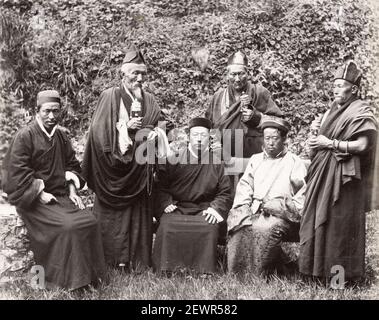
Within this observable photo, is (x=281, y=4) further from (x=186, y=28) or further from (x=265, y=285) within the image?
(x=265, y=285)

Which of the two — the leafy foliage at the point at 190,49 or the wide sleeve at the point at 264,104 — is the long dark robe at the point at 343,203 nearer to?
the wide sleeve at the point at 264,104

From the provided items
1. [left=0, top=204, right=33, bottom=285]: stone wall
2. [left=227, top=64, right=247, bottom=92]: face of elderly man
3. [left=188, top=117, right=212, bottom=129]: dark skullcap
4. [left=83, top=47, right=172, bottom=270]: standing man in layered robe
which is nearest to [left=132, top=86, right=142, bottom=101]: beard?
[left=83, top=47, right=172, bottom=270]: standing man in layered robe

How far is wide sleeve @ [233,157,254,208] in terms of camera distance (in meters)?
6.89

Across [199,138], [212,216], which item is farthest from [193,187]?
[199,138]

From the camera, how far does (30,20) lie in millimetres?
11633

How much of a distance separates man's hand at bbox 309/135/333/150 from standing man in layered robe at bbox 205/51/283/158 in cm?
134

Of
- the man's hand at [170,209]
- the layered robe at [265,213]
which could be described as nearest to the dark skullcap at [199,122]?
the layered robe at [265,213]

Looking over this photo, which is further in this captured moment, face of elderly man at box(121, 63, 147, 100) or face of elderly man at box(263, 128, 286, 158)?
face of elderly man at box(121, 63, 147, 100)

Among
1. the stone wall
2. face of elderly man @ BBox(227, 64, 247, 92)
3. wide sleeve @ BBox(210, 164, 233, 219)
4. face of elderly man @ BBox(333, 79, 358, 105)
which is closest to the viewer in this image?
face of elderly man @ BBox(333, 79, 358, 105)

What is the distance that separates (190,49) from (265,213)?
597 cm

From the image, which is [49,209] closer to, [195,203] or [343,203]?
[195,203]

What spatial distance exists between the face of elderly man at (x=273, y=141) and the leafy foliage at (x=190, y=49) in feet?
14.6

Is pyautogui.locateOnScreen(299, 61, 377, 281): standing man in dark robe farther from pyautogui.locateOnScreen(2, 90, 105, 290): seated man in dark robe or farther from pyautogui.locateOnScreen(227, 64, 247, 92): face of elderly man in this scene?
pyautogui.locateOnScreen(2, 90, 105, 290): seated man in dark robe
